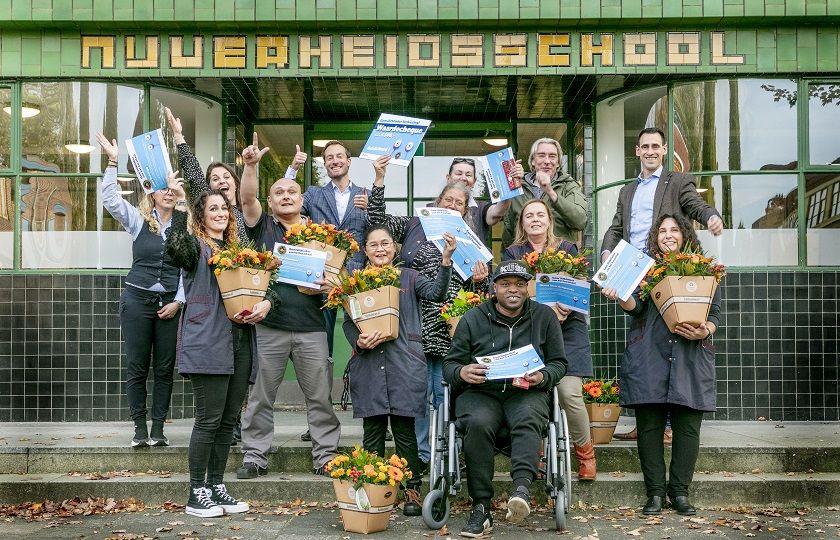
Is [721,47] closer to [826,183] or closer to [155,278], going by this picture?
[826,183]

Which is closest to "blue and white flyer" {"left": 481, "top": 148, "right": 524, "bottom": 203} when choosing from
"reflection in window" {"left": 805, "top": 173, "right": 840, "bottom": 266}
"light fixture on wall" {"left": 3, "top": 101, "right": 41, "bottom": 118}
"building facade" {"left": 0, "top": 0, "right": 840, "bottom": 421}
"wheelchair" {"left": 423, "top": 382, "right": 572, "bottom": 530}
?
"wheelchair" {"left": 423, "top": 382, "right": 572, "bottom": 530}

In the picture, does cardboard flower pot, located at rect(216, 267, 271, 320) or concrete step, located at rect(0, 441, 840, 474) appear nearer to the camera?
cardboard flower pot, located at rect(216, 267, 271, 320)

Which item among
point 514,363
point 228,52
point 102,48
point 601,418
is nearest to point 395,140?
point 514,363

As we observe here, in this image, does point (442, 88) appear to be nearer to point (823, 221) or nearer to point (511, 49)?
point (511, 49)

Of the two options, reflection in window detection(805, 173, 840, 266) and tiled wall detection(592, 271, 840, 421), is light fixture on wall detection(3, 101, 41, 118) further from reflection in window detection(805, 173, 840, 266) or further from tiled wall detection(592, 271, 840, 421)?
reflection in window detection(805, 173, 840, 266)

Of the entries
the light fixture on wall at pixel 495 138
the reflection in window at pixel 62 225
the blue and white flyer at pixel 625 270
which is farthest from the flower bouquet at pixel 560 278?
the reflection in window at pixel 62 225

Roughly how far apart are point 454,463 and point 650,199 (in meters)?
2.82

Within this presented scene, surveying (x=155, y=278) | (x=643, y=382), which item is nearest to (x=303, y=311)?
(x=155, y=278)

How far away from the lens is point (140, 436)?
7.85 metres

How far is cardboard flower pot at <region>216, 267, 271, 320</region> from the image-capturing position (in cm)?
675

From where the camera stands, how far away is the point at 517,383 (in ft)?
21.5

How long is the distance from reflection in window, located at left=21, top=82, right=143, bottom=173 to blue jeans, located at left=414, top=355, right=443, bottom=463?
416cm

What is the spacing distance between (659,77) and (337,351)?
4.35 metres

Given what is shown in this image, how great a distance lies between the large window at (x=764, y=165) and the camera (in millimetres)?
9836
